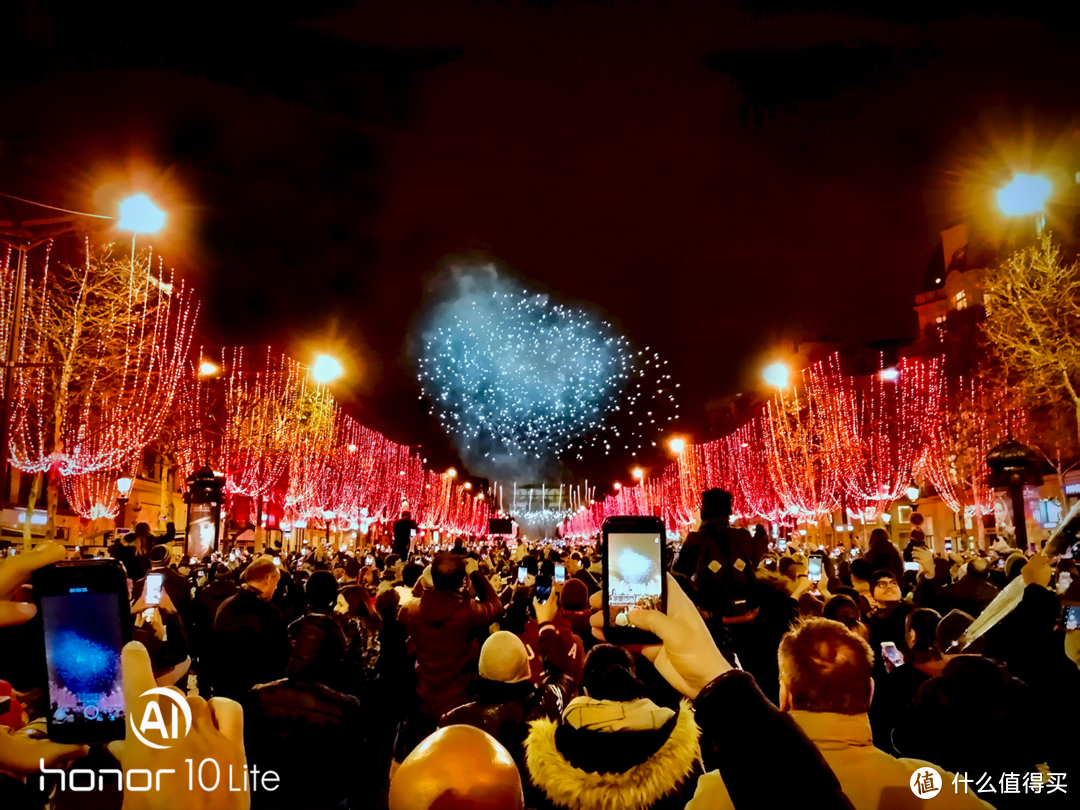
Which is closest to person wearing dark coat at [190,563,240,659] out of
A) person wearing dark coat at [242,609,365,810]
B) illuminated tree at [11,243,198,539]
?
person wearing dark coat at [242,609,365,810]

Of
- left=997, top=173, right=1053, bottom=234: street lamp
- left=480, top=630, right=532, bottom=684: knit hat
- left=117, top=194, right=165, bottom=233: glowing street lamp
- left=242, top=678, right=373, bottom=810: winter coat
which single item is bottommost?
left=242, top=678, right=373, bottom=810: winter coat

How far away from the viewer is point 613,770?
3475 millimetres

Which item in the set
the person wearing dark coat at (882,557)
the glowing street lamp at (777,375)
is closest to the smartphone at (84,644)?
the person wearing dark coat at (882,557)

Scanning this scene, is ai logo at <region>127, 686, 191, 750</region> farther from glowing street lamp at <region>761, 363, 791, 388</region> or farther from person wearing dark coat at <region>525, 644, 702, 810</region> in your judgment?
glowing street lamp at <region>761, 363, 791, 388</region>

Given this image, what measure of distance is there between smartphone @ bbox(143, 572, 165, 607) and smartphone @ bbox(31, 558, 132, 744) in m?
5.88

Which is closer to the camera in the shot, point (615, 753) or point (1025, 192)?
point (615, 753)

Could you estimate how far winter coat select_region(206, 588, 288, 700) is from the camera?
6566mm

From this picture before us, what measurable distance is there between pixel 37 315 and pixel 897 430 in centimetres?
4370

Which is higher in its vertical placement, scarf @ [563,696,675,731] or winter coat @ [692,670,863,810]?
winter coat @ [692,670,863,810]

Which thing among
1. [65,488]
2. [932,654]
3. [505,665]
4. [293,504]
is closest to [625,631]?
[505,665]

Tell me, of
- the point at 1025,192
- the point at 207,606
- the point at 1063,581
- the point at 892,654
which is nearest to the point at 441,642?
the point at 892,654

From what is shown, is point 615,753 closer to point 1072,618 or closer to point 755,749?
point 755,749

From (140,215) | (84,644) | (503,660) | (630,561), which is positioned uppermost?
(140,215)

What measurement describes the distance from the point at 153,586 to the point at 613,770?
7175mm
